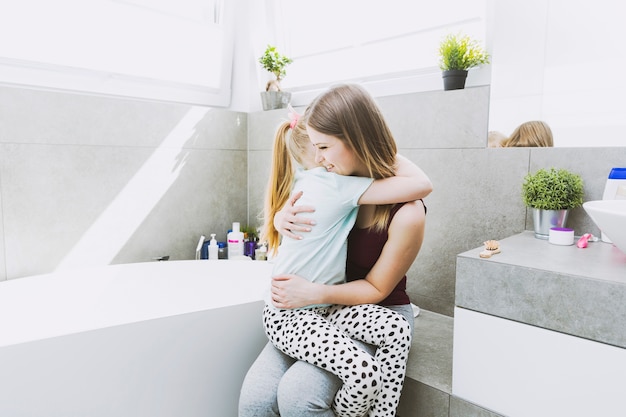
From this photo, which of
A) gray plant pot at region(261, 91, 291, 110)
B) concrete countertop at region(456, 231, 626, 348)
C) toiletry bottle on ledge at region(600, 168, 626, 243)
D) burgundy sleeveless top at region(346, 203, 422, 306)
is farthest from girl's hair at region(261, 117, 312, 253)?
gray plant pot at region(261, 91, 291, 110)

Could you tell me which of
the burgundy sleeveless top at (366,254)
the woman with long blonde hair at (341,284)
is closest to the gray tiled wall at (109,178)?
the woman with long blonde hair at (341,284)

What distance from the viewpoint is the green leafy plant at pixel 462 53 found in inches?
75.0

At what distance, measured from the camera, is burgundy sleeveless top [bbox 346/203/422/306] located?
138 centimetres

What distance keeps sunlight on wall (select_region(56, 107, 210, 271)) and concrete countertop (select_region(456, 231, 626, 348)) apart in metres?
1.74

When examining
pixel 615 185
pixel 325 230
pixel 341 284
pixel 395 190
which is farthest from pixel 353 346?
pixel 615 185

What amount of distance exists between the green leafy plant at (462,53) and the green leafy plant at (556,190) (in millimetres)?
597

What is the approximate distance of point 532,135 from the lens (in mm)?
1721

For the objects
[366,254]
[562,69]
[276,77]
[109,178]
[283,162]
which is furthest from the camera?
[276,77]

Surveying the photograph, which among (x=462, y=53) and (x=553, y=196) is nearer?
(x=553, y=196)

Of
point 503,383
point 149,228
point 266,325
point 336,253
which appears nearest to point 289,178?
point 336,253

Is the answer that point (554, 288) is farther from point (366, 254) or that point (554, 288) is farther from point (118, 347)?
point (118, 347)

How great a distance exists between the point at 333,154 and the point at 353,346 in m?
0.52

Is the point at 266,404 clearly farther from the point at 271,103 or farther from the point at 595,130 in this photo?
the point at 271,103

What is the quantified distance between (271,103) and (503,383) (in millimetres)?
2009
